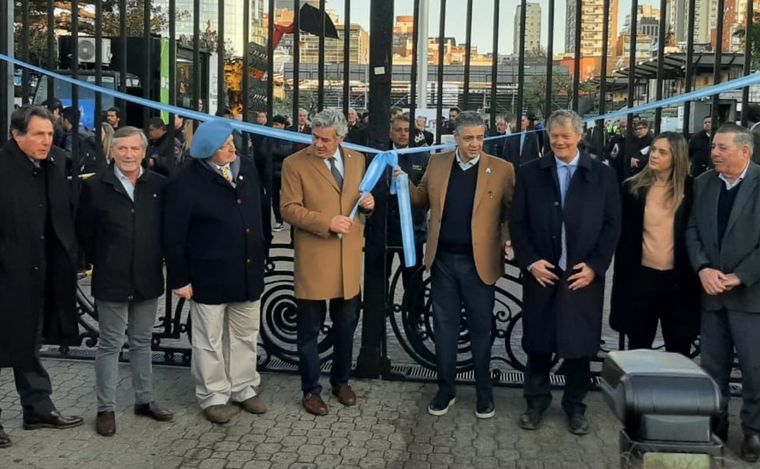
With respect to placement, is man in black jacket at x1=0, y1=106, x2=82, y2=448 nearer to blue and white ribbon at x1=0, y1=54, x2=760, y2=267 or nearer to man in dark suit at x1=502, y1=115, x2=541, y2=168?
blue and white ribbon at x1=0, y1=54, x2=760, y2=267

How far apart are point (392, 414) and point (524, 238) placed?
1445 millimetres

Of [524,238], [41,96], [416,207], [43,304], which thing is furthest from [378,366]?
[41,96]

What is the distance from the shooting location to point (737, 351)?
183 inches

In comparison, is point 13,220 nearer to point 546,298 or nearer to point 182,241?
point 182,241

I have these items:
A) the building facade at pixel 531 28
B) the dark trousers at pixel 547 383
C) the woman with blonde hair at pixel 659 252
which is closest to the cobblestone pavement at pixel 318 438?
the dark trousers at pixel 547 383

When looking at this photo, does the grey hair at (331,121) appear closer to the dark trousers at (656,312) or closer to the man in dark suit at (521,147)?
the man in dark suit at (521,147)

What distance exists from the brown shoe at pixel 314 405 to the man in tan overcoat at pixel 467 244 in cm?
71

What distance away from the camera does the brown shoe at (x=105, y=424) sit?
4801 millimetres

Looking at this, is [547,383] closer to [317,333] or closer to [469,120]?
[317,333]

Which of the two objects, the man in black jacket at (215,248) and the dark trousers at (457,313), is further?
the dark trousers at (457,313)

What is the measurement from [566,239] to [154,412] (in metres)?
2.80

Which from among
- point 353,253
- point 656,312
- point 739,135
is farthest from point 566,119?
point 353,253

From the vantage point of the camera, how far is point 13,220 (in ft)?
15.1

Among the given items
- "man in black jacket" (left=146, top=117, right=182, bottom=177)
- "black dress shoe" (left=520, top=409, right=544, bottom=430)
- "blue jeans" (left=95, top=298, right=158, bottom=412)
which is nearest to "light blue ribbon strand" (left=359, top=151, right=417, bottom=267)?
"black dress shoe" (left=520, top=409, right=544, bottom=430)
